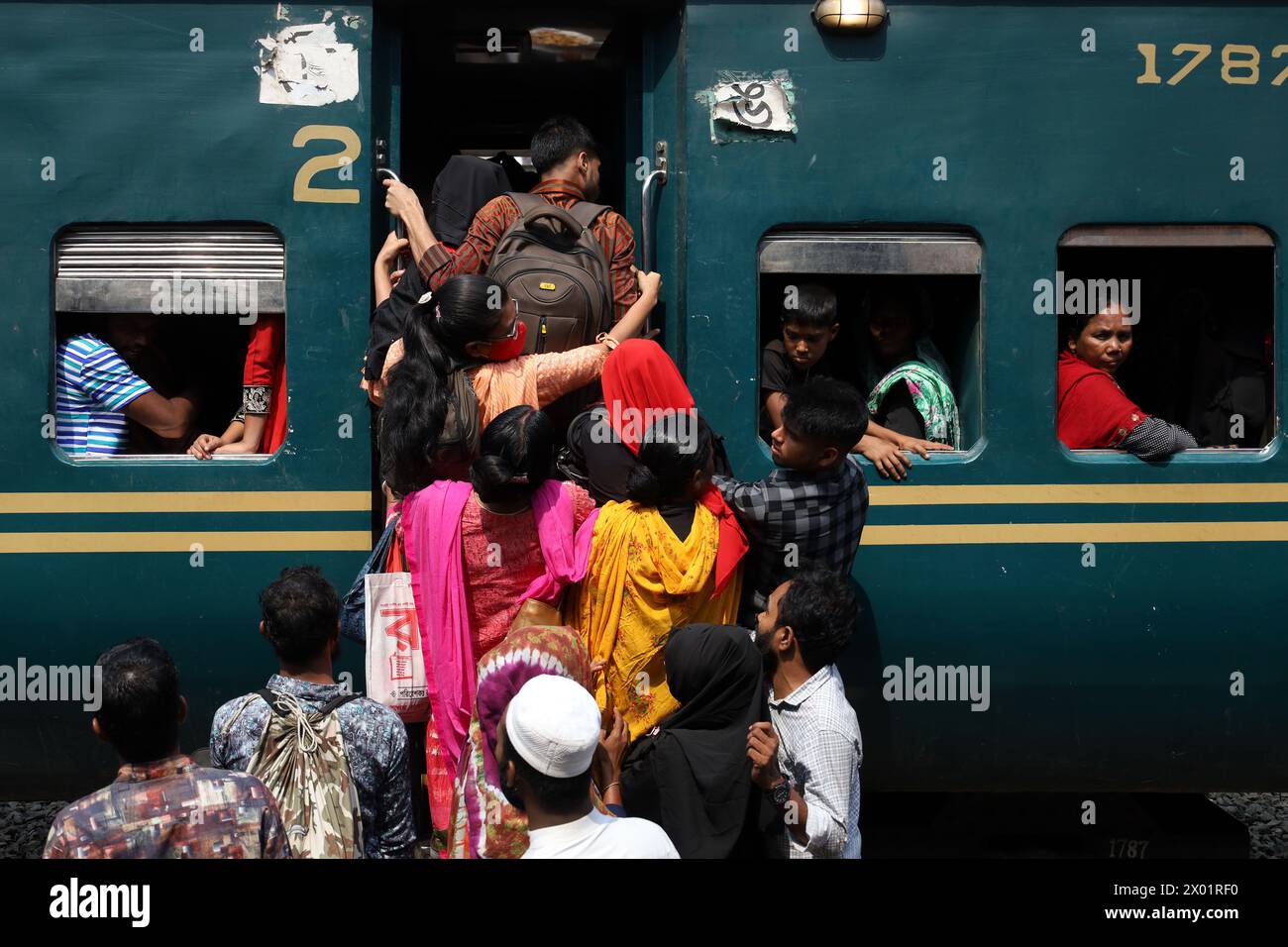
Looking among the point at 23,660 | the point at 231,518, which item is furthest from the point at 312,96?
the point at 23,660

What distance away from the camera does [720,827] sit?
342 cm

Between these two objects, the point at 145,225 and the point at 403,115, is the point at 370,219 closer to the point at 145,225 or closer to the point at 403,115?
the point at 145,225

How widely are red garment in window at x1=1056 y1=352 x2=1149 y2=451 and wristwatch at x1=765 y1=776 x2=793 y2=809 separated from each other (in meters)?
1.97

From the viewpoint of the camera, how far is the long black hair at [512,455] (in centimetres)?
392

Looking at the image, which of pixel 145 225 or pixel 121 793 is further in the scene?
pixel 145 225

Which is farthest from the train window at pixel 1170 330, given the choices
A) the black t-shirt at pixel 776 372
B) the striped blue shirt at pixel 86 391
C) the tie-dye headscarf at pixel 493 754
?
the striped blue shirt at pixel 86 391

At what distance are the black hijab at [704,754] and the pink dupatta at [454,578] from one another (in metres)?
0.58

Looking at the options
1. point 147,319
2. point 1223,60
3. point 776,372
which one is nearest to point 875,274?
point 776,372

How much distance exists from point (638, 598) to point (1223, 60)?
277 centimetres

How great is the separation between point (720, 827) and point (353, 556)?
5.65ft

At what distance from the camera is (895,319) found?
4898mm

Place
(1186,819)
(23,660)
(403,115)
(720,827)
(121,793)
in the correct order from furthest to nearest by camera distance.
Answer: (403,115)
(1186,819)
(23,660)
(720,827)
(121,793)

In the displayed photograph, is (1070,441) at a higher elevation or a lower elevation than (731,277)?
lower

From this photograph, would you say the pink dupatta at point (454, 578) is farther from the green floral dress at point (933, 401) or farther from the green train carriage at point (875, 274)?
the green floral dress at point (933, 401)
